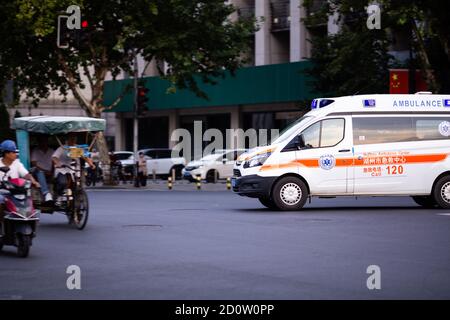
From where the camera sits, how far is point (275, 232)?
52.4ft

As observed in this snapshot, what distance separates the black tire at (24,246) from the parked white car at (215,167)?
31434mm

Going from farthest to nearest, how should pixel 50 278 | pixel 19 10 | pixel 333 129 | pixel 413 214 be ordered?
pixel 19 10, pixel 333 129, pixel 413 214, pixel 50 278

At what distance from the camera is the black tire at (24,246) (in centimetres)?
1276

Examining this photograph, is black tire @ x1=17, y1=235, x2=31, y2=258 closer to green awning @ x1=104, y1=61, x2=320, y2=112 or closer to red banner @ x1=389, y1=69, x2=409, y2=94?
red banner @ x1=389, y1=69, x2=409, y2=94

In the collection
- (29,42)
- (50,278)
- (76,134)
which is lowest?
(50,278)

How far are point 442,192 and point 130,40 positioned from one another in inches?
905

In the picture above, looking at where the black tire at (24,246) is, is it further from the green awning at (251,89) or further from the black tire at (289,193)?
the green awning at (251,89)

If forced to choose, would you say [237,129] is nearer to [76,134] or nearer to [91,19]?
[91,19]

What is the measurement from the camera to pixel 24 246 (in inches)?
502

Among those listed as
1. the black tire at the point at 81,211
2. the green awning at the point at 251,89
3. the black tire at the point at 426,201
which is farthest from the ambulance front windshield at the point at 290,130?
the green awning at the point at 251,89

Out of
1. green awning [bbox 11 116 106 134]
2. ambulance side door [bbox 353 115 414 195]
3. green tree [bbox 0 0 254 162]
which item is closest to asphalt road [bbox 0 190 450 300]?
ambulance side door [bbox 353 115 414 195]

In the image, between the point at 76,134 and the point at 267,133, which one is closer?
the point at 76,134

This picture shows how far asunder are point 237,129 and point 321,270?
148 feet
